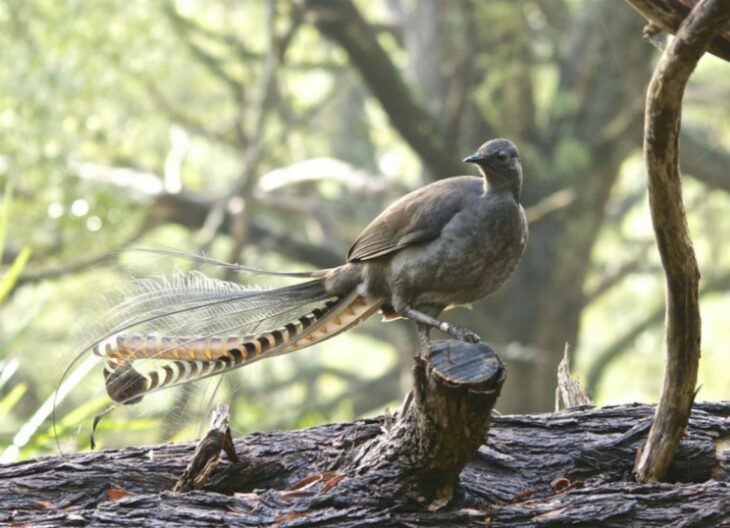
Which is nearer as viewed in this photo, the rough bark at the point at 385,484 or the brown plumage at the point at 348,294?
the rough bark at the point at 385,484

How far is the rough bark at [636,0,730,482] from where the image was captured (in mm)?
3215

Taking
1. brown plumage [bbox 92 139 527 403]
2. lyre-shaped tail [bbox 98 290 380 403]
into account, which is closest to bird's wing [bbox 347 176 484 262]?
brown plumage [bbox 92 139 527 403]

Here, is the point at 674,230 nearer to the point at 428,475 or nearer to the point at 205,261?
the point at 428,475

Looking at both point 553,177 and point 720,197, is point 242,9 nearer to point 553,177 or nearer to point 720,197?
point 553,177

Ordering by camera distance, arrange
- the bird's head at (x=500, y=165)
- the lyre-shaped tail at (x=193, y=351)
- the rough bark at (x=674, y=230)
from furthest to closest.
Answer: the bird's head at (x=500, y=165) < the lyre-shaped tail at (x=193, y=351) < the rough bark at (x=674, y=230)

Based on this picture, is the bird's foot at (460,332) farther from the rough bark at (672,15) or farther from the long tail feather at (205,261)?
the rough bark at (672,15)

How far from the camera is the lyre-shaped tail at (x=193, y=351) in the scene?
4.17 metres

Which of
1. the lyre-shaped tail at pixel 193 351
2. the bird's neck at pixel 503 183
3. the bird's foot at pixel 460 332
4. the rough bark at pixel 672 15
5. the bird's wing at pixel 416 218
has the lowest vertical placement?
the lyre-shaped tail at pixel 193 351

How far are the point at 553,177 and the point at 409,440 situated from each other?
27.8 feet

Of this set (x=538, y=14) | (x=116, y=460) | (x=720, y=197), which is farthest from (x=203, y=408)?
(x=720, y=197)

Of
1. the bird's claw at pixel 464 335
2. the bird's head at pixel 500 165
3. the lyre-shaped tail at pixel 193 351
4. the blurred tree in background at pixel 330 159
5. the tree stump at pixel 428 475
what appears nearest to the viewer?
the tree stump at pixel 428 475

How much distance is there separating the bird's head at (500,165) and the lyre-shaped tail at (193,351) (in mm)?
818

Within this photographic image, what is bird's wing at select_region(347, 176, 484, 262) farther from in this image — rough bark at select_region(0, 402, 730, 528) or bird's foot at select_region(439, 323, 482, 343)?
rough bark at select_region(0, 402, 730, 528)

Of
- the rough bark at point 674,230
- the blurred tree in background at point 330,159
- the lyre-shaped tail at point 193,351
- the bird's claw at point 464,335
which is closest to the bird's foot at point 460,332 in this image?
the bird's claw at point 464,335
